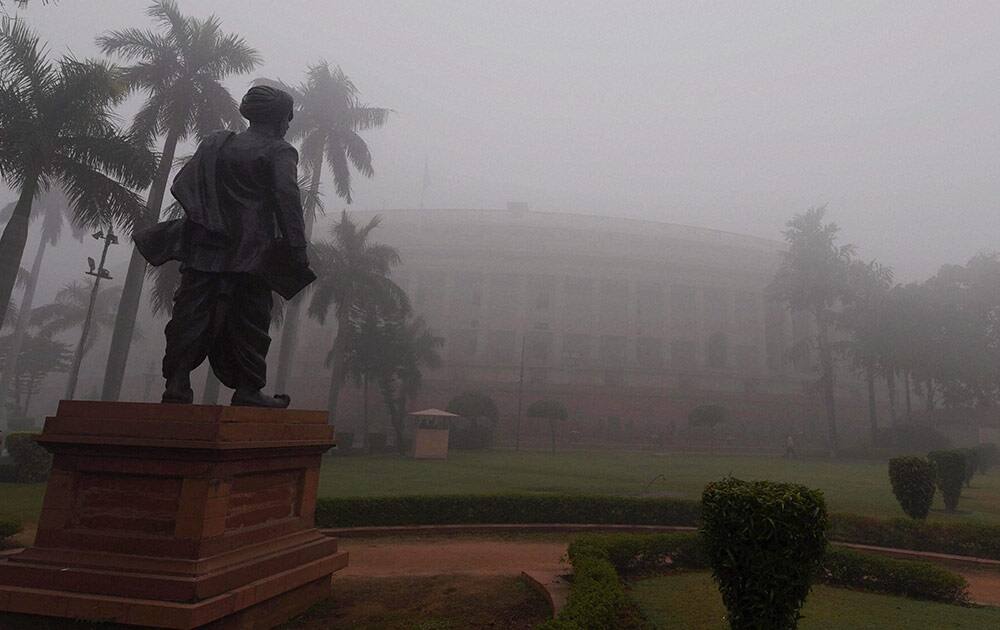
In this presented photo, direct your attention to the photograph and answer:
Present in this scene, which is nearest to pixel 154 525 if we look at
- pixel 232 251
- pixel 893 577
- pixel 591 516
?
pixel 232 251

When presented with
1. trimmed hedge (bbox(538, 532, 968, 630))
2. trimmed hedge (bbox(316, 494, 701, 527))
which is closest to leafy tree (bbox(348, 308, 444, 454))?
trimmed hedge (bbox(316, 494, 701, 527))

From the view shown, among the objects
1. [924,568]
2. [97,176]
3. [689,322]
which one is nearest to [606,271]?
[689,322]

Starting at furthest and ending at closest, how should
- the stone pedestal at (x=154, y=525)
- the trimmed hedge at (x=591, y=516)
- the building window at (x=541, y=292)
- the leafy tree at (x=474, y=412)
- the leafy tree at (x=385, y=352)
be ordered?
the building window at (x=541, y=292), the leafy tree at (x=474, y=412), the leafy tree at (x=385, y=352), the trimmed hedge at (x=591, y=516), the stone pedestal at (x=154, y=525)

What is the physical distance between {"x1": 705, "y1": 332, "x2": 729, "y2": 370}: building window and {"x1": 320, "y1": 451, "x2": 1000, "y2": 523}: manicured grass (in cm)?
2534

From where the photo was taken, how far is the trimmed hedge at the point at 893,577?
6656 mm

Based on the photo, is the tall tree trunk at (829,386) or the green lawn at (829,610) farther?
the tall tree trunk at (829,386)

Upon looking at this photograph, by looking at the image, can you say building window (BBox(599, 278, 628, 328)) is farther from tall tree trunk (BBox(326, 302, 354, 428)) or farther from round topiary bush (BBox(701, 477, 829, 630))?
round topiary bush (BBox(701, 477, 829, 630))

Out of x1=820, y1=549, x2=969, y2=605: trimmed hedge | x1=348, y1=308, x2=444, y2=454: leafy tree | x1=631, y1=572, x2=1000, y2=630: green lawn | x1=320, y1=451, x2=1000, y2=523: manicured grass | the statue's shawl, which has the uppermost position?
x1=348, y1=308, x2=444, y2=454: leafy tree

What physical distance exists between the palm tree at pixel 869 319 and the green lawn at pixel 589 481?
1147 cm

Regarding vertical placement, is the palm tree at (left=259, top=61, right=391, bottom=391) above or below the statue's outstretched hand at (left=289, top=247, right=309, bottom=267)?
above

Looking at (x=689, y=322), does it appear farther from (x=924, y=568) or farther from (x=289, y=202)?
(x=289, y=202)

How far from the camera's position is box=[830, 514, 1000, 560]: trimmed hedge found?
9531mm

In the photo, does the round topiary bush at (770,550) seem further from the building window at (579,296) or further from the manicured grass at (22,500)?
the building window at (579,296)

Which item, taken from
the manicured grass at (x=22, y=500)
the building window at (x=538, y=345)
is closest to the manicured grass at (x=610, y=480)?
the manicured grass at (x=22, y=500)
